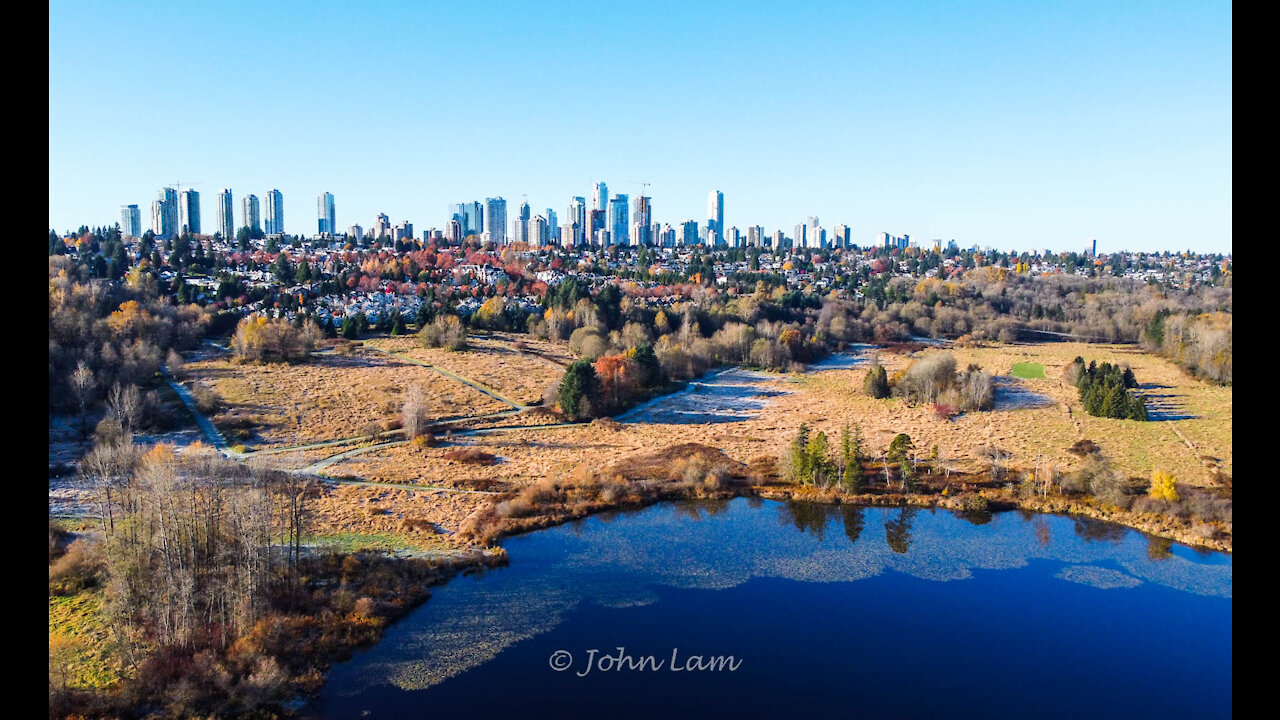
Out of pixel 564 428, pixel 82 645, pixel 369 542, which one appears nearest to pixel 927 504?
pixel 564 428

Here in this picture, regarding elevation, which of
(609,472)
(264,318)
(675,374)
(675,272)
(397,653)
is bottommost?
(397,653)

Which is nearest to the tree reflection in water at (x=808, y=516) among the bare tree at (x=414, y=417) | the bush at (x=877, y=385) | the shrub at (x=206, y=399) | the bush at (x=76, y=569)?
the bare tree at (x=414, y=417)

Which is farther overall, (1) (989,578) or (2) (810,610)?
(1) (989,578)

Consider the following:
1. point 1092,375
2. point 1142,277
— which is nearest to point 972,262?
point 1142,277

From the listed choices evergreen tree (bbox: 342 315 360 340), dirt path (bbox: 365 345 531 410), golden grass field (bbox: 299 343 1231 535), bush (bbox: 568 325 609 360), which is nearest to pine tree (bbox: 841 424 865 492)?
golden grass field (bbox: 299 343 1231 535)
